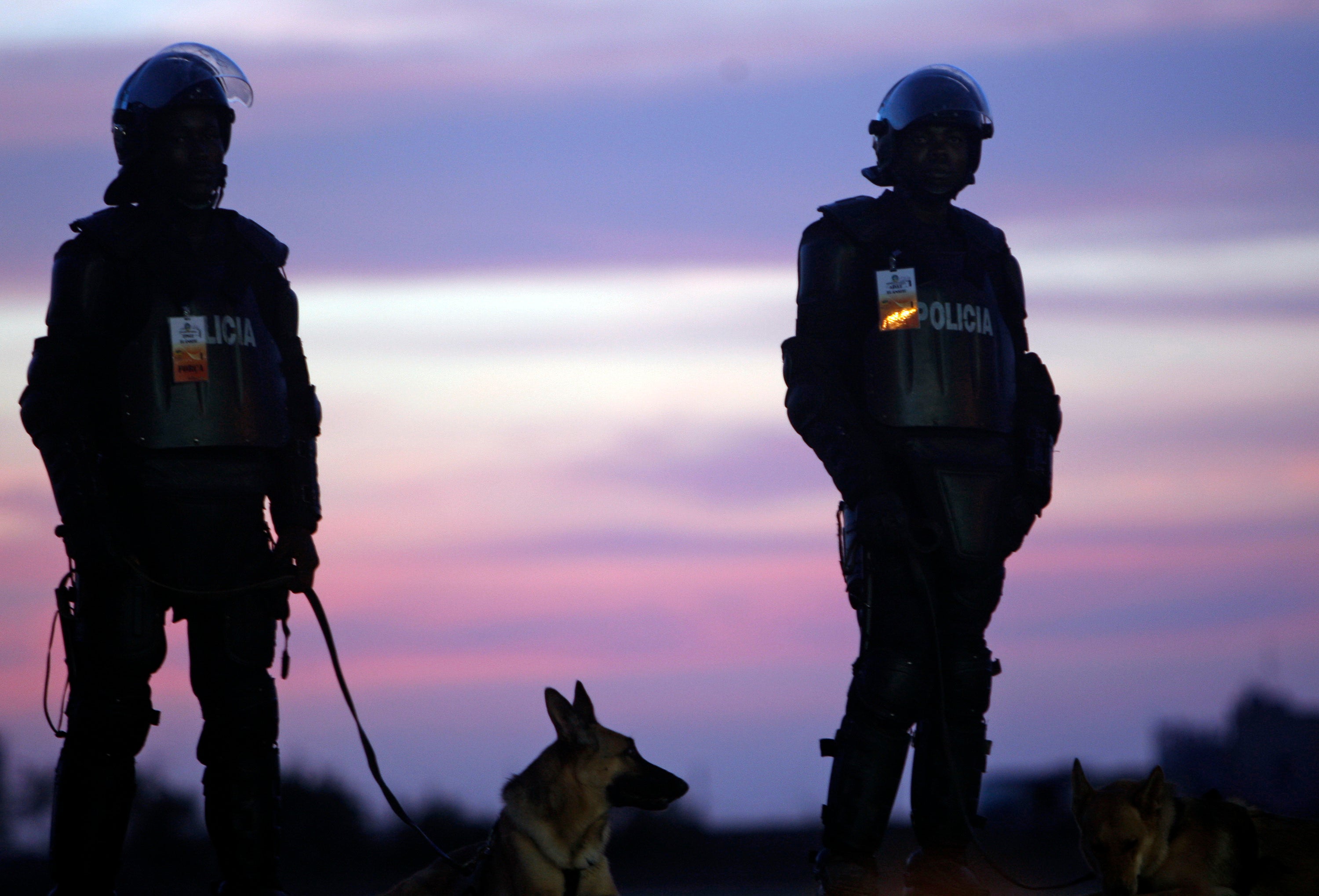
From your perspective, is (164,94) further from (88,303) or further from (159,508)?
(159,508)

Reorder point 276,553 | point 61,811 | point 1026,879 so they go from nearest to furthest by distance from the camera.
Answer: point 61,811
point 276,553
point 1026,879

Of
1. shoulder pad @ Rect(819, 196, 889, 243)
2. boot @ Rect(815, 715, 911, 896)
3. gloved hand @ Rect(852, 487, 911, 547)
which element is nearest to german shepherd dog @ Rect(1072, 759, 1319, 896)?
boot @ Rect(815, 715, 911, 896)

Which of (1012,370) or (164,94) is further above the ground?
(164,94)

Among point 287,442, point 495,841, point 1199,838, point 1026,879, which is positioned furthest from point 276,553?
point 1026,879

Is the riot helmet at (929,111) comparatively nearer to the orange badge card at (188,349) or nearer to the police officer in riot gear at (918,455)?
the police officer in riot gear at (918,455)

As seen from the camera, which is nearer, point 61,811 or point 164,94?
point 61,811

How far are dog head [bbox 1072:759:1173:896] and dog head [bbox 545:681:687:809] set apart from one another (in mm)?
1389

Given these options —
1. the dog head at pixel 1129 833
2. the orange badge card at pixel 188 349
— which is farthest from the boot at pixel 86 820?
the dog head at pixel 1129 833

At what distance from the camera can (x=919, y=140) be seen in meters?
6.03

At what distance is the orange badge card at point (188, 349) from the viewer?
5539mm

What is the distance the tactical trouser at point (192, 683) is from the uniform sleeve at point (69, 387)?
0.74ft

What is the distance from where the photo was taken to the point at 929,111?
596 centimetres

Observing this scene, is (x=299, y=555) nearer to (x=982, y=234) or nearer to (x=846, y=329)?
(x=846, y=329)

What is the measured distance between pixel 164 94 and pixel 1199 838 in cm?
428
